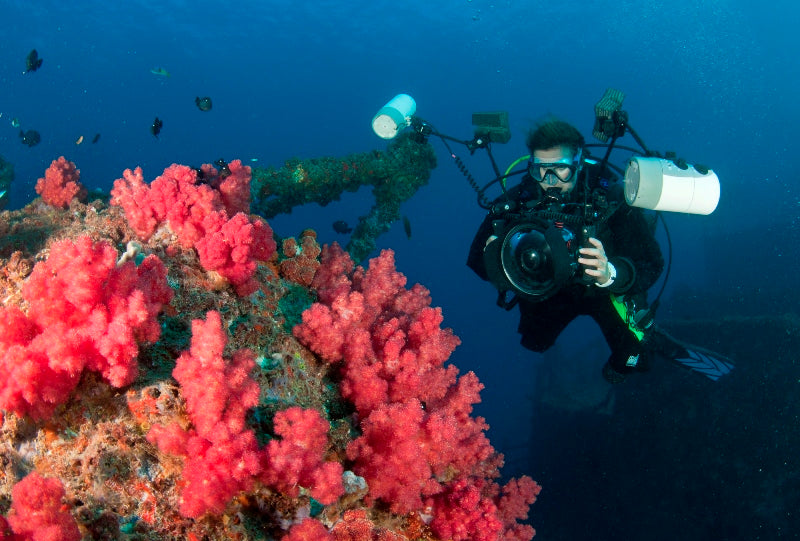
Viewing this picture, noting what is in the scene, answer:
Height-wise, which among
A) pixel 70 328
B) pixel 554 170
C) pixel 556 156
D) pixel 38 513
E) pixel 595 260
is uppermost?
pixel 556 156

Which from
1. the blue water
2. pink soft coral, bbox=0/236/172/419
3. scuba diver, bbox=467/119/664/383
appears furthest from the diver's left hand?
the blue water

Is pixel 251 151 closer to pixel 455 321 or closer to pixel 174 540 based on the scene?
pixel 455 321

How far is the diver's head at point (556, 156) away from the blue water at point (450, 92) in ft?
42.1

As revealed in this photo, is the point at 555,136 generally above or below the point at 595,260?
above

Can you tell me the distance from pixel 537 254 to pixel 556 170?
53.9 inches

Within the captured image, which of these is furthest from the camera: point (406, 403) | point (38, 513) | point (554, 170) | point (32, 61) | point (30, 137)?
point (30, 137)

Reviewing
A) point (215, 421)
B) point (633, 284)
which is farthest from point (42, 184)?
point (633, 284)

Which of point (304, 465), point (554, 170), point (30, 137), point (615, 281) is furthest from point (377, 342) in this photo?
point (30, 137)

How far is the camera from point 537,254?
4.11m

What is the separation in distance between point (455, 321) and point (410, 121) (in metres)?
34.9

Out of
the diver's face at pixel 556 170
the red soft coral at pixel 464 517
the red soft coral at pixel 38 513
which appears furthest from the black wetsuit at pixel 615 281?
the red soft coral at pixel 38 513

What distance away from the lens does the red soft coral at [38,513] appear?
178cm

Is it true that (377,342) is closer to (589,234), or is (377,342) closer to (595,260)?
(595,260)

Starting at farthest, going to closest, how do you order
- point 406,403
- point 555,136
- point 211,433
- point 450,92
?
point 450,92 < point 555,136 < point 406,403 < point 211,433
